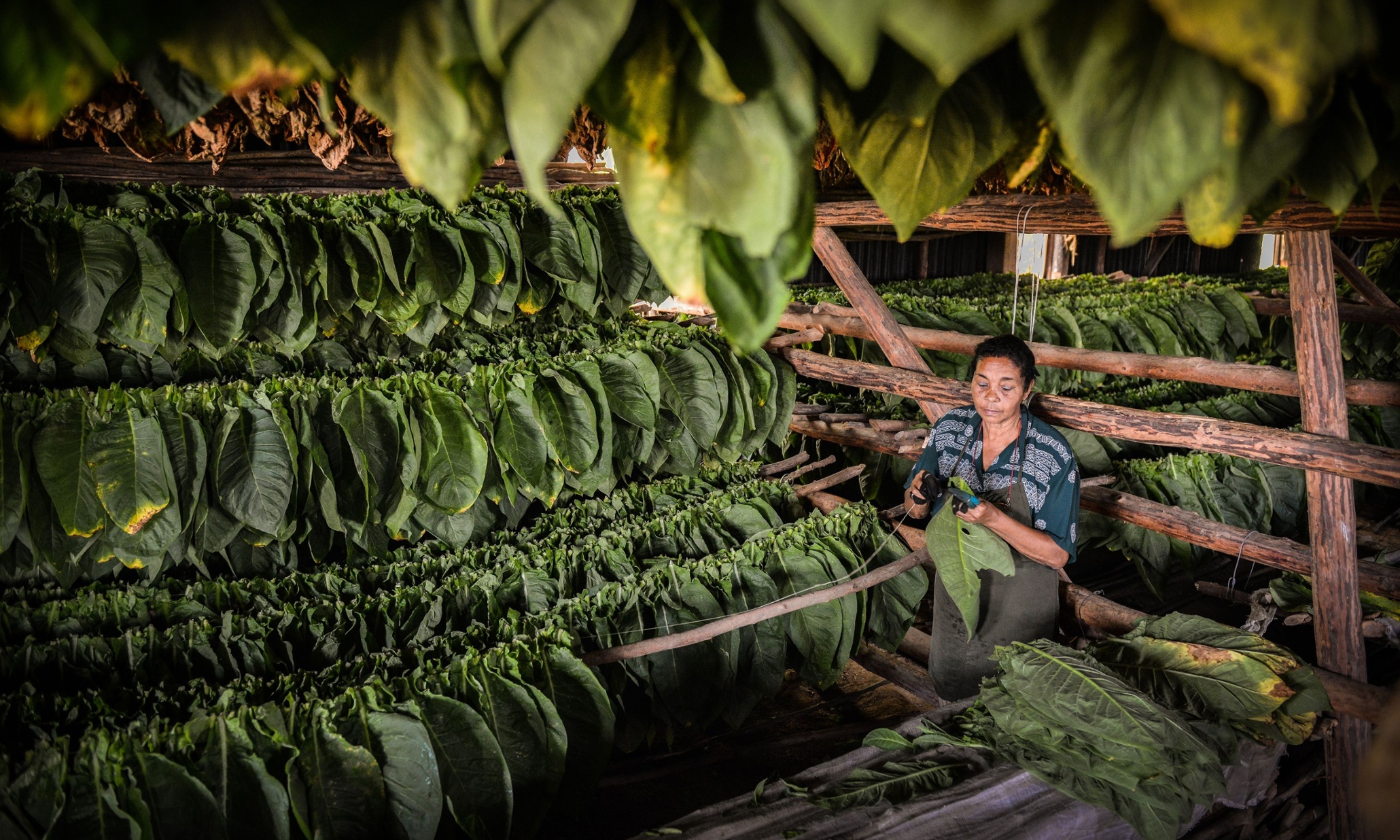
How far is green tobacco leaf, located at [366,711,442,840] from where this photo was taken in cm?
176

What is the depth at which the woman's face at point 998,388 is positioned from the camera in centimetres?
237

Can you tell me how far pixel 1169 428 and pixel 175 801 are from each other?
2.74m

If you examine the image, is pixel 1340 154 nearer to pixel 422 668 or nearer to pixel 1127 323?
pixel 422 668

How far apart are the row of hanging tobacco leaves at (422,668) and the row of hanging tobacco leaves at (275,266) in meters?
0.77

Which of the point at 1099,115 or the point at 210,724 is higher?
the point at 1099,115

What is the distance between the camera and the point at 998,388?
7.83 ft

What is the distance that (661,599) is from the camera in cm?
257

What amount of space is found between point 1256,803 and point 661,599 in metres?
1.76

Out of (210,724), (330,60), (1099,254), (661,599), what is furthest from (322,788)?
(1099,254)

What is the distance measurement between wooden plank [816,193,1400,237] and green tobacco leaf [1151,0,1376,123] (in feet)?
5.56

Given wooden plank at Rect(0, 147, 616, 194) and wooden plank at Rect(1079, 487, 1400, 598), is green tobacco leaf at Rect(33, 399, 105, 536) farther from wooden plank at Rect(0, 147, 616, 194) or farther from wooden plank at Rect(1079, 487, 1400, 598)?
wooden plank at Rect(1079, 487, 1400, 598)

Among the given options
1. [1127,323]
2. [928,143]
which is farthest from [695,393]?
[1127,323]

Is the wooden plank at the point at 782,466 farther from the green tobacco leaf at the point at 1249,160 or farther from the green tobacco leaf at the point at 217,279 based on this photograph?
the green tobacco leaf at the point at 1249,160

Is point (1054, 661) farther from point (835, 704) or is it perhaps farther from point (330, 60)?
point (330, 60)
